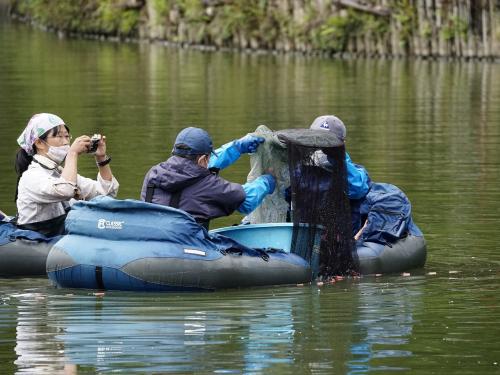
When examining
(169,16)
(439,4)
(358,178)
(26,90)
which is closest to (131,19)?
(169,16)

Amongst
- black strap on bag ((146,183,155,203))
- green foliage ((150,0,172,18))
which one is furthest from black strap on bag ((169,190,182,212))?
green foliage ((150,0,172,18))

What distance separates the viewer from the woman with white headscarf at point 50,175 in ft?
45.5

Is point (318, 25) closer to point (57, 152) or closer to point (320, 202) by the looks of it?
point (320, 202)

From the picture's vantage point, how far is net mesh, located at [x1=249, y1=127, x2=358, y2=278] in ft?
46.5

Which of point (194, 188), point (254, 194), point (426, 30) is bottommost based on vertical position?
point (426, 30)

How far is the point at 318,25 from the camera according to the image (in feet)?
163

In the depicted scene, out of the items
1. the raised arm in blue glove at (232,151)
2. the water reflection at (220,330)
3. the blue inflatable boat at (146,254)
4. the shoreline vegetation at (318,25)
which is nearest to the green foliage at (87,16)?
the shoreline vegetation at (318,25)

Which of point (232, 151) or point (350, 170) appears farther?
point (350, 170)

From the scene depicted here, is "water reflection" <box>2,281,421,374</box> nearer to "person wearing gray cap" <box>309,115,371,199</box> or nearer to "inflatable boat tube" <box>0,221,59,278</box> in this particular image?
"inflatable boat tube" <box>0,221,59,278</box>

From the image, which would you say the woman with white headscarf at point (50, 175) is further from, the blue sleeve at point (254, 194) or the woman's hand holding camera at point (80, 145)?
the blue sleeve at point (254, 194)

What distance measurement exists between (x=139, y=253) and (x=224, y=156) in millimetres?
1487

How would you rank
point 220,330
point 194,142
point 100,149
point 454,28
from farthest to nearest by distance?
1. point 454,28
2. point 100,149
3. point 194,142
4. point 220,330

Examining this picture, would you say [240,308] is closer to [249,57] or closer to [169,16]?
[249,57]

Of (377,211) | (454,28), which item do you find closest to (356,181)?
(377,211)
